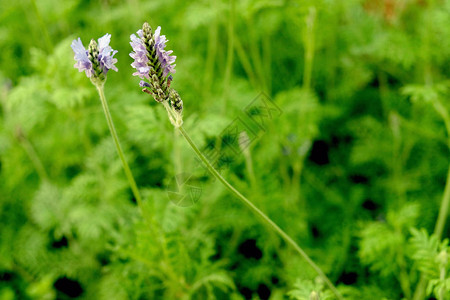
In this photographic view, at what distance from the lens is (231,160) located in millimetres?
1985

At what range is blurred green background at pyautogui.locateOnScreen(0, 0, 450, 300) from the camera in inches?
76.0

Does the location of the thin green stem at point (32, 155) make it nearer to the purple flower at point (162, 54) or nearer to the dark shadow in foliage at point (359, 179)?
the purple flower at point (162, 54)

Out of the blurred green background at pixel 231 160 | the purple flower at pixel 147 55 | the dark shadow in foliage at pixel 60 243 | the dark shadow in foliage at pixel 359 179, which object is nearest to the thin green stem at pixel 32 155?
the blurred green background at pixel 231 160

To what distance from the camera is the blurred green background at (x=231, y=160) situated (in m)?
1.93

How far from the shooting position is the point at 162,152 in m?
2.68

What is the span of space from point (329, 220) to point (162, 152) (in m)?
1.13

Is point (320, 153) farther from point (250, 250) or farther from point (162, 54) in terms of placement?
point (162, 54)

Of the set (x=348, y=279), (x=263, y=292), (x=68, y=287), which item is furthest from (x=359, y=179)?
(x=68, y=287)

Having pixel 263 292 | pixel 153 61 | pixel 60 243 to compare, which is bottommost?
pixel 263 292

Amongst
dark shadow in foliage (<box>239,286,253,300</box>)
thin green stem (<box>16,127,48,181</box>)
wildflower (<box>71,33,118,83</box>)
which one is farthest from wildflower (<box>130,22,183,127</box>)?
thin green stem (<box>16,127,48,181</box>)

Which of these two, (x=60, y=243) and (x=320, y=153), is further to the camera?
(x=320, y=153)

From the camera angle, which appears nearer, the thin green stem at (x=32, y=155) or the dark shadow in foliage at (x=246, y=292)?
the dark shadow in foliage at (x=246, y=292)

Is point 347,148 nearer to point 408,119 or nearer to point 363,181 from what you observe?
point 363,181

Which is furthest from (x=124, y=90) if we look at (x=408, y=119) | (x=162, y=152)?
(x=408, y=119)
